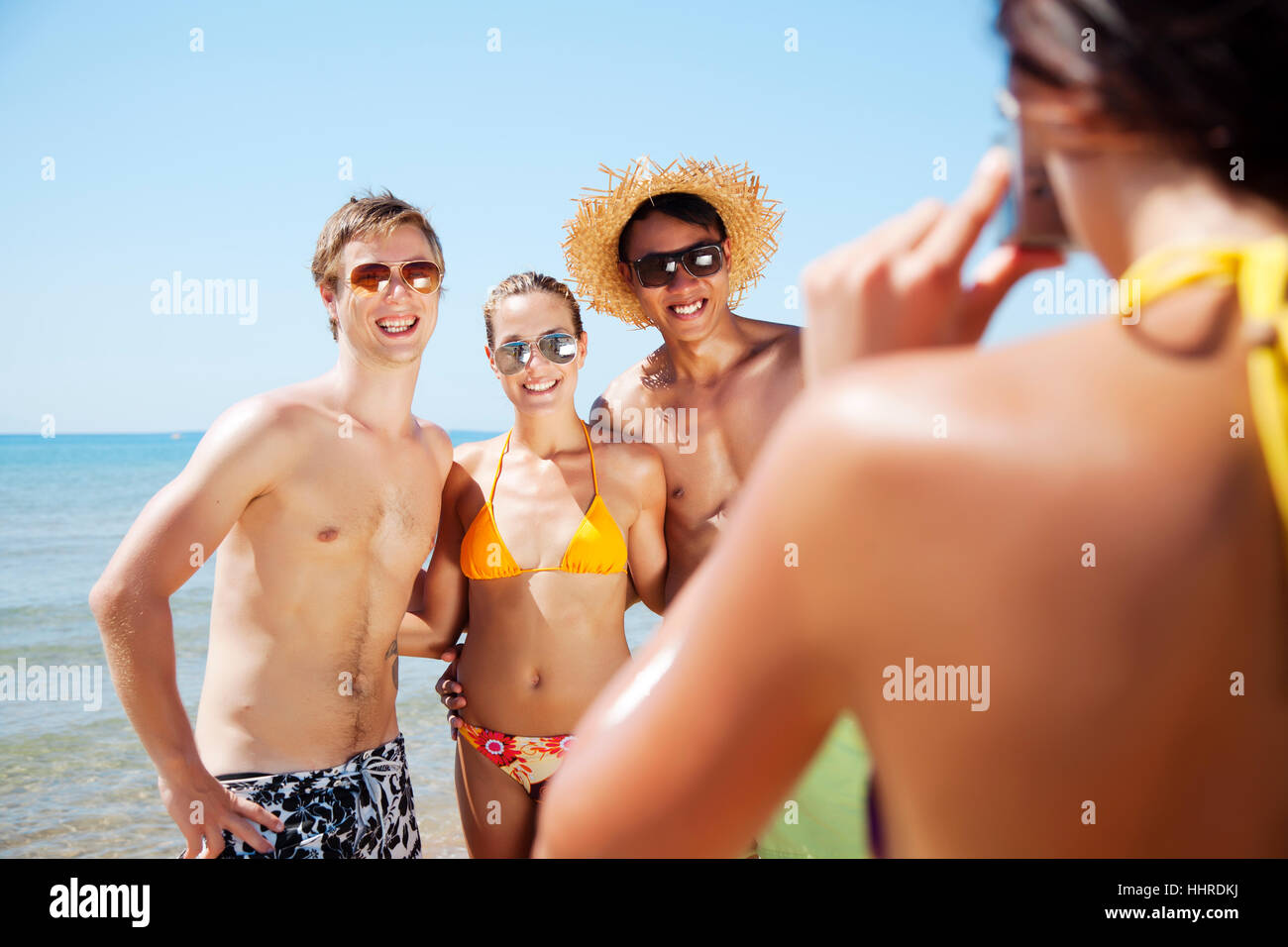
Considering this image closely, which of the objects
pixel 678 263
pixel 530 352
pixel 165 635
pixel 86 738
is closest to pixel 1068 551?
pixel 165 635

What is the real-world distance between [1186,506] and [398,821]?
3.64m

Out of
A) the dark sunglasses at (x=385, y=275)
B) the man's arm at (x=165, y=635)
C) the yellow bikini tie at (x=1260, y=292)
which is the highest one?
the dark sunglasses at (x=385, y=275)

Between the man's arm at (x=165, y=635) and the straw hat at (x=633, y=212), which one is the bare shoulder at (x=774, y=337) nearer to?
the straw hat at (x=633, y=212)

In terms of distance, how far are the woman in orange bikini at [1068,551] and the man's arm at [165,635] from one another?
107 inches

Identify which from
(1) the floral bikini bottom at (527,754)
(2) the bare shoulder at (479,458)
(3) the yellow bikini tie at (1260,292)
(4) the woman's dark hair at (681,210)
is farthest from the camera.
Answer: (4) the woman's dark hair at (681,210)

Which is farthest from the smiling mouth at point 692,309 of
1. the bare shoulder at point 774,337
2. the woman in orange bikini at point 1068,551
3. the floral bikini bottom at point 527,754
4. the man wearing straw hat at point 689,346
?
the woman in orange bikini at point 1068,551

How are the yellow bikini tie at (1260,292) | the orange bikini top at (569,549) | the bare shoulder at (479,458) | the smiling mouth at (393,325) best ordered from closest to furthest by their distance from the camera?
the yellow bikini tie at (1260,292) < the smiling mouth at (393,325) < the orange bikini top at (569,549) < the bare shoulder at (479,458)

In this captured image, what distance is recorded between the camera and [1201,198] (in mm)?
726

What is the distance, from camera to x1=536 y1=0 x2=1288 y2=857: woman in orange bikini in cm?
64

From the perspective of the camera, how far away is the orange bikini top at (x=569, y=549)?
4172 millimetres

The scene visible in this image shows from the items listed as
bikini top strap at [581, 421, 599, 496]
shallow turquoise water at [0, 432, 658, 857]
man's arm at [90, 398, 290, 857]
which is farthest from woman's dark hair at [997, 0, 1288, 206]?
shallow turquoise water at [0, 432, 658, 857]
